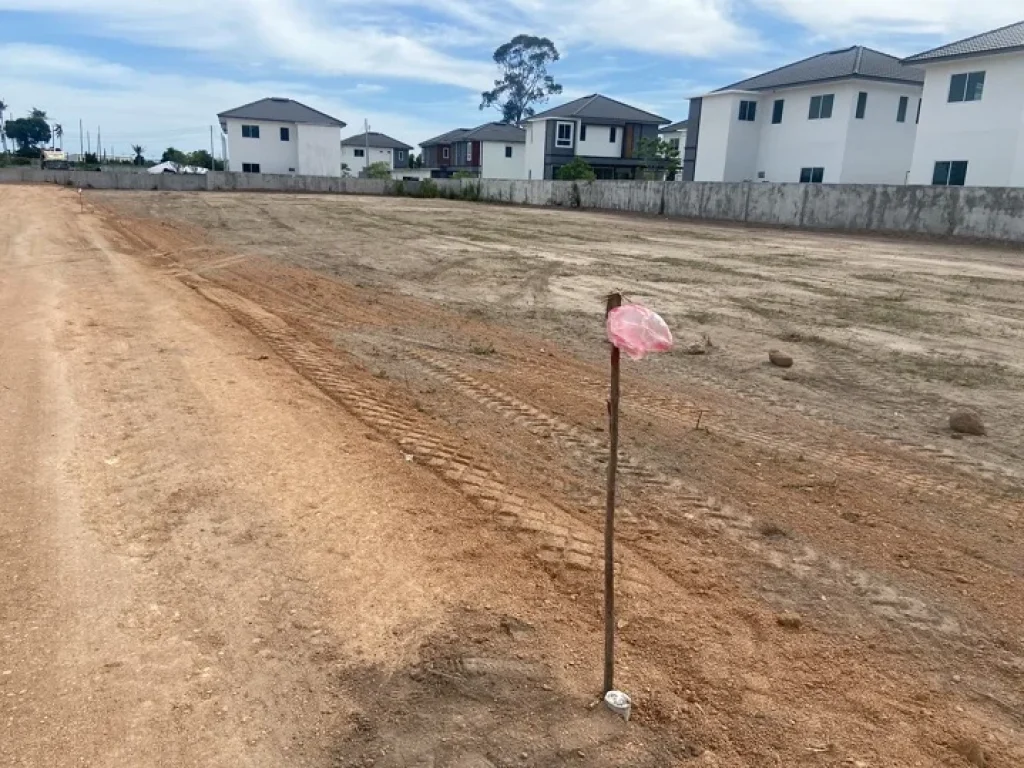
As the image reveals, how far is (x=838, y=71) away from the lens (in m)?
36.4

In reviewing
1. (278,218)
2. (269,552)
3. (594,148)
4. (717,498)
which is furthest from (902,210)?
(594,148)

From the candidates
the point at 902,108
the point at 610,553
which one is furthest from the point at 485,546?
the point at 902,108

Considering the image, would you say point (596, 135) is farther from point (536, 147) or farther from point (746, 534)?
point (746, 534)

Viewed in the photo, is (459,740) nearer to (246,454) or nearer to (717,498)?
(717,498)

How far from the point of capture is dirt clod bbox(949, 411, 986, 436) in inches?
219

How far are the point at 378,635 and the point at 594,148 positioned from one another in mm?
57222

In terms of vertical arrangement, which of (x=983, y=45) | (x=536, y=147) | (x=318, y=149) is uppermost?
(x=983, y=45)

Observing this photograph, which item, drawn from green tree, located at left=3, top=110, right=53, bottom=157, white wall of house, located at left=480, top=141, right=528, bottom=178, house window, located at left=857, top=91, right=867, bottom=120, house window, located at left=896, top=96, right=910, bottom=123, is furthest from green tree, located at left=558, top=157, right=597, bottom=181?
green tree, located at left=3, top=110, right=53, bottom=157

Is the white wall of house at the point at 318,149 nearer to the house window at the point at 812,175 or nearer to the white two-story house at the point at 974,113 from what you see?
the house window at the point at 812,175

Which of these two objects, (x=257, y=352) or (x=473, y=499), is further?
(x=257, y=352)

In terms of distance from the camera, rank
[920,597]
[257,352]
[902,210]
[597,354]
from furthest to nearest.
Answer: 1. [902,210]
2. [597,354]
3. [257,352]
4. [920,597]

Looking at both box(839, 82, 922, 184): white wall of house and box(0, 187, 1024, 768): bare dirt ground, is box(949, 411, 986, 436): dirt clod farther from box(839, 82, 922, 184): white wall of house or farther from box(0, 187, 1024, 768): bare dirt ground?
box(839, 82, 922, 184): white wall of house

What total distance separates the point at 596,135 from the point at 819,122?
21.6 meters

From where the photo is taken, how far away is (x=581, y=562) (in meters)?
3.56
